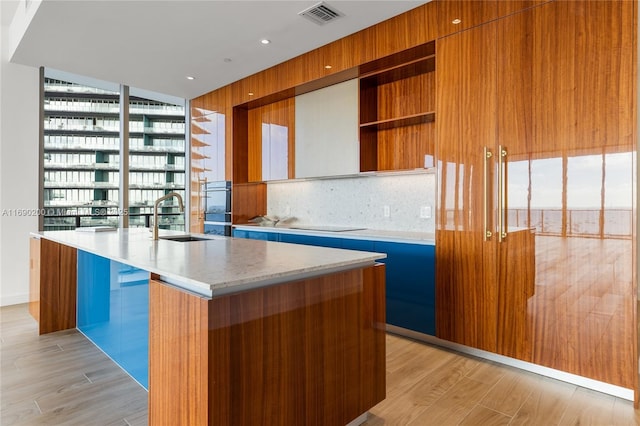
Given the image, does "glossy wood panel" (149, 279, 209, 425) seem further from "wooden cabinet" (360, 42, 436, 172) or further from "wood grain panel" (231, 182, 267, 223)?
"wood grain panel" (231, 182, 267, 223)

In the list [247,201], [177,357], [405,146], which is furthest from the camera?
[247,201]

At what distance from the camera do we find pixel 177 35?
334 cm

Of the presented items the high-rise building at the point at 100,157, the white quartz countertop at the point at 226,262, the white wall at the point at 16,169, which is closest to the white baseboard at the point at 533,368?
the white quartz countertop at the point at 226,262

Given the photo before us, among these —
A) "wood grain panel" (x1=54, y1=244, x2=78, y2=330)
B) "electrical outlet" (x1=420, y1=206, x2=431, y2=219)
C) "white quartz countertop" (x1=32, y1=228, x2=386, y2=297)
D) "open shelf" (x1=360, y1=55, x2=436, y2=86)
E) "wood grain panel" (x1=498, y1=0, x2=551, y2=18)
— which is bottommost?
"wood grain panel" (x1=54, y1=244, x2=78, y2=330)

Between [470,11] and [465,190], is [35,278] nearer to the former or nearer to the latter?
[465,190]

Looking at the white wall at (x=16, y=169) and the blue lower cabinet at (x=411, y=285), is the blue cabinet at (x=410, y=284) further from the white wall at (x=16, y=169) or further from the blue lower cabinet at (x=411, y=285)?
the white wall at (x=16, y=169)

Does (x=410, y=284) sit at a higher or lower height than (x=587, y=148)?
lower

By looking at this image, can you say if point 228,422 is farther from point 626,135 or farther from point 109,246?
point 626,135

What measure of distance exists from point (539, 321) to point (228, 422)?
6.51 feet

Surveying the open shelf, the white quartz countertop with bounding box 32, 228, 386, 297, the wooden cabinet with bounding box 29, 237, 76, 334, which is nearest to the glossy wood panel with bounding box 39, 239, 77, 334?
the wooden cabinet with bounding box 29, 237, 76, 334

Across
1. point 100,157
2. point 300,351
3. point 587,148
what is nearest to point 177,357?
point 300,351

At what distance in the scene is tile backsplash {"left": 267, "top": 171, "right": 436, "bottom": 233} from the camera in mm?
3438

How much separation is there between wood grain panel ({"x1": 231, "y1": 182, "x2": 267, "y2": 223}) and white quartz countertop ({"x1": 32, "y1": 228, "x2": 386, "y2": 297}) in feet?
8.16

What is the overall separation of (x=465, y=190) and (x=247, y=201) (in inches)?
118
